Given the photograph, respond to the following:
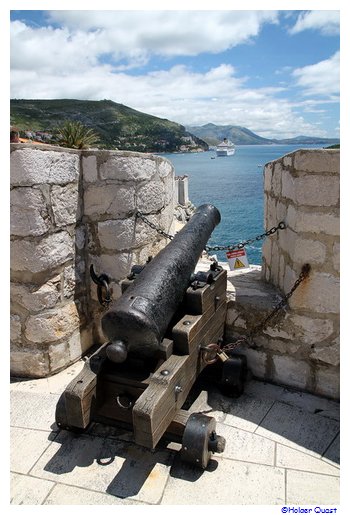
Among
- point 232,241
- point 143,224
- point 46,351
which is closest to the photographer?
point 46,351

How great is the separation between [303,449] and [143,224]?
1.96 meters

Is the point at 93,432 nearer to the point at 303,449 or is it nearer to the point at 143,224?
the point at 303,449

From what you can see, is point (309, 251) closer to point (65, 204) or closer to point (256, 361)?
point (256, 361)

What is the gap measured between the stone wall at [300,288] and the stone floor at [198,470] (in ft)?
0.74

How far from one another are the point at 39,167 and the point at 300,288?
189 centimetres

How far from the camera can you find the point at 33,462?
2320 millimetres

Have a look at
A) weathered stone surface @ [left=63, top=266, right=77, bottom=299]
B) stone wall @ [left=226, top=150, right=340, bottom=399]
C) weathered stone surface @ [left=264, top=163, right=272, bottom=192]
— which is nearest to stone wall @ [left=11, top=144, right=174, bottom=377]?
weathered stone surface @ [left=63, top=266, right=77, bottom=299]

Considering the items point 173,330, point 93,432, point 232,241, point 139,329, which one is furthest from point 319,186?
point 232,241

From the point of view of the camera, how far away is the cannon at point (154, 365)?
80.4 inches

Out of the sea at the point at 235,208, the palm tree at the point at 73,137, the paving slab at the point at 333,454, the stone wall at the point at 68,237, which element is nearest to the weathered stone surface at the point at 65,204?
the stone wall at the point at 68,237

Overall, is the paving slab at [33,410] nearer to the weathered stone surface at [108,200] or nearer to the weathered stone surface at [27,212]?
the weathered stone surface at [27,212]

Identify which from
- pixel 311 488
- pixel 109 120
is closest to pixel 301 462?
pixel 311 488

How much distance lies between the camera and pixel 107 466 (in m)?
2.28

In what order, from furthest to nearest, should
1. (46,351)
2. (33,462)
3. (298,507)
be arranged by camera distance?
(46,351) < (33,462) < (298,507)
